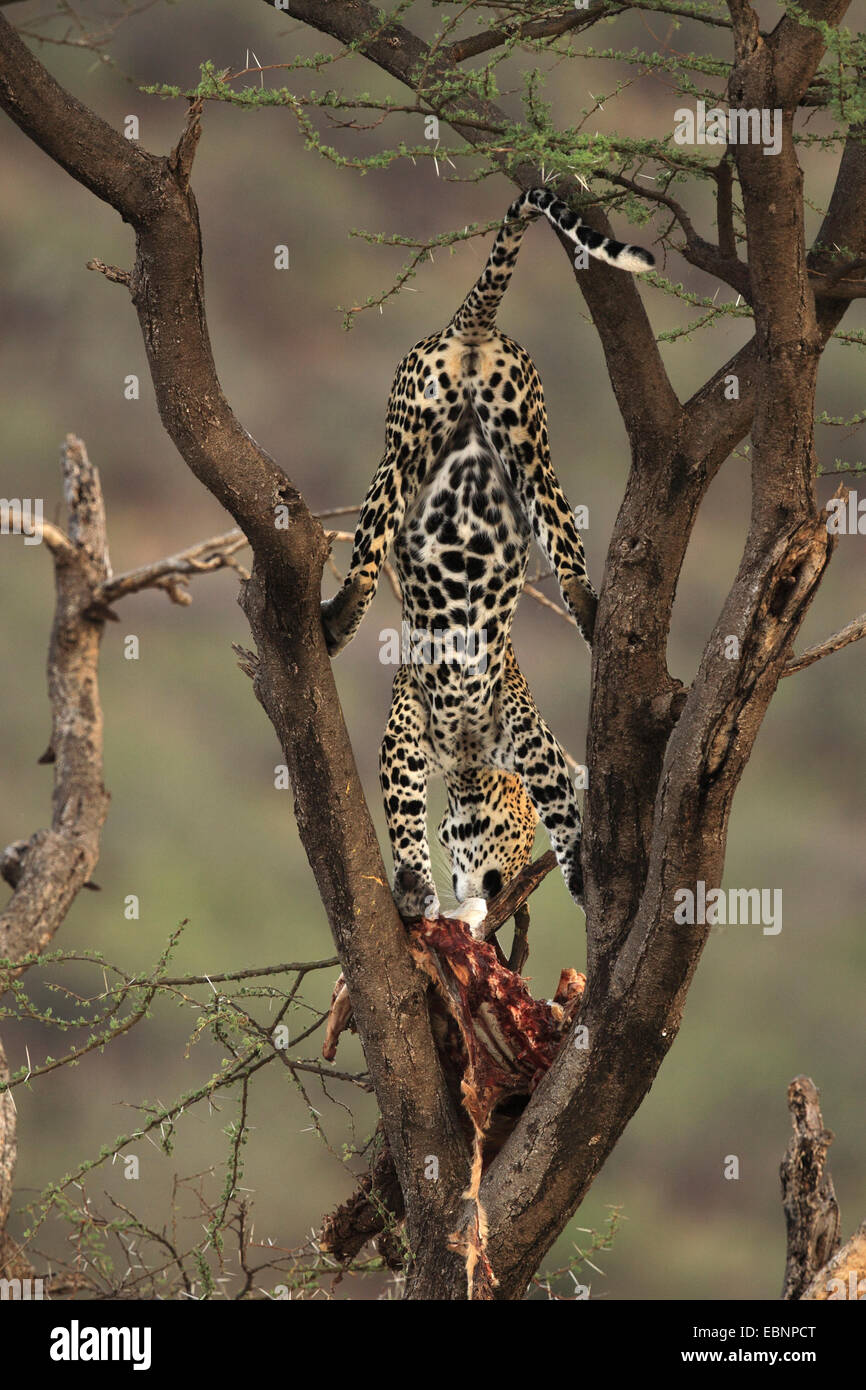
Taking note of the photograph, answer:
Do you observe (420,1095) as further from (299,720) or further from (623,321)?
(623,321)

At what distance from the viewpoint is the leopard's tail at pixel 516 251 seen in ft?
8.80

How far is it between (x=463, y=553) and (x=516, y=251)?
0.73 meters

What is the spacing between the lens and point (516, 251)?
10.7 feet

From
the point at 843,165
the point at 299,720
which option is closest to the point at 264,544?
the point at 299,720

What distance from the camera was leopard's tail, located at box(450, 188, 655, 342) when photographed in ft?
8.80

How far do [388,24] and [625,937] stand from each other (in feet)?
7.36

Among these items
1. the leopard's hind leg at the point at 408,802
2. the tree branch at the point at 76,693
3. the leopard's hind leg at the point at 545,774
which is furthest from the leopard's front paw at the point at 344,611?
the tree branch at the point at 76,693

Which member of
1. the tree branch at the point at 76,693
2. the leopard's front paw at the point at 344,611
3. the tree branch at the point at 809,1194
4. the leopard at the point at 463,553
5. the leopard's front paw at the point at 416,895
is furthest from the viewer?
the tree branch at the point at 76,693

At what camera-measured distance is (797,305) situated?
2.77 metres

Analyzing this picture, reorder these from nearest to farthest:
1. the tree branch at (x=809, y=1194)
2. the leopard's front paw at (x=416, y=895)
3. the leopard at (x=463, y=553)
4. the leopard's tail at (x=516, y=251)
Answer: the leopard's tail at (x=516, y=251) → the leopard at (x=463, y=553) → the leopard's front paw at (x=416, y=895) → the tree branch at (x=809, y=1194)

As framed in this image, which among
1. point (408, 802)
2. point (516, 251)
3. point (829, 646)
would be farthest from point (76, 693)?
point (829, 646)

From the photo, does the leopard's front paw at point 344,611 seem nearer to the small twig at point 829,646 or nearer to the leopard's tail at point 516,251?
the leopard's tail at point 516,251

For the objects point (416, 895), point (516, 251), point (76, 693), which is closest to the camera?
point (516, 251)

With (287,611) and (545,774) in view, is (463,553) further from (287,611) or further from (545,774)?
(545,774)
